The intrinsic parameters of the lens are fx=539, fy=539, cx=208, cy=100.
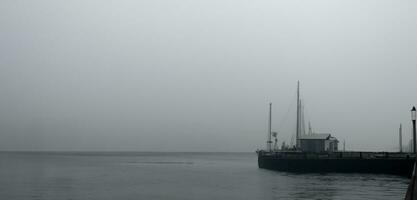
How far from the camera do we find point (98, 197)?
47.7 m

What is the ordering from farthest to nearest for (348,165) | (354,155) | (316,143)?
1. (316,143)
2. (354,155)
3. (348,165)

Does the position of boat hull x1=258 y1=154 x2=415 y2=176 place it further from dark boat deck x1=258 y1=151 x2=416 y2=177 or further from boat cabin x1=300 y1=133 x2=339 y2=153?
boat cabin x1=300 y1=133 x2=339 y2=153

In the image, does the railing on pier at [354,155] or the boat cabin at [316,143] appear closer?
the railing on pier at [354,155]

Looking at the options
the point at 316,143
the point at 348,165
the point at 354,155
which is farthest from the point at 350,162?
the point at 316,143

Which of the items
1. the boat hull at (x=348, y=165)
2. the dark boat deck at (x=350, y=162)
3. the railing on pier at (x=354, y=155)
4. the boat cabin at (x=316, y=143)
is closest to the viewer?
the boat hull at (x=348, y=165)

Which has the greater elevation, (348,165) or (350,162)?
(350,162)

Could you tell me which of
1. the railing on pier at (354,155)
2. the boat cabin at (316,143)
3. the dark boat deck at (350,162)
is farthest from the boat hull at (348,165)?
the boat cabin at (316,143)

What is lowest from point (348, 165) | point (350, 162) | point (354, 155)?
point (348, 165)

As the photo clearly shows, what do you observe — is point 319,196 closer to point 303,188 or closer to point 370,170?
point 303,188

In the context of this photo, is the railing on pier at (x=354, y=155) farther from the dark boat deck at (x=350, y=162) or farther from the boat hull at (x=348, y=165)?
the boat hull at (x=348, y=165)

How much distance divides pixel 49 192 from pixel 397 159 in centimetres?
4423

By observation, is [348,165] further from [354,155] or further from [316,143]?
[316,143]

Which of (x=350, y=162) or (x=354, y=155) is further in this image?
(x=354, y=155)

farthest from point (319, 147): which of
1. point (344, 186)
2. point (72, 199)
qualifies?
point (72, 199)
